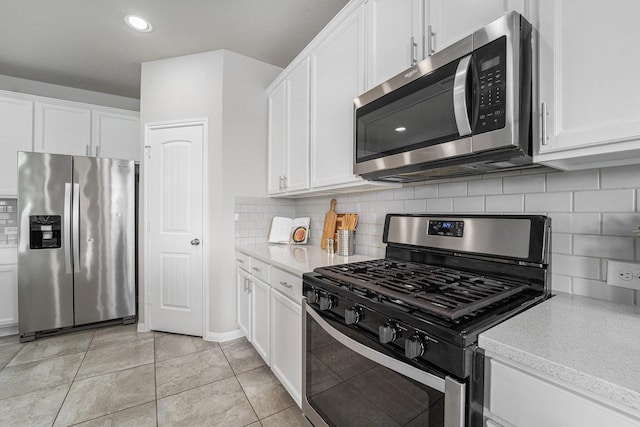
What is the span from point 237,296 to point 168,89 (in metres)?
2.11

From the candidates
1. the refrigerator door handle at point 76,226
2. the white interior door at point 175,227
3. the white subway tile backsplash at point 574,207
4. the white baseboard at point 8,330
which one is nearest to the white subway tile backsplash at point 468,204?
the white subway tile backsplash at point 574,207

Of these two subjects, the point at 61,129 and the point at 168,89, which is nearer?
the point at 168,89

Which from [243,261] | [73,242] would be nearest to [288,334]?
[243,261]

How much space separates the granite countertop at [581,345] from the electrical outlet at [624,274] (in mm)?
91

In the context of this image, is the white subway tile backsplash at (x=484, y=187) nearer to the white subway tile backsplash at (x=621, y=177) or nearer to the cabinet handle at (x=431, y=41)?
the white subway tile backsplash at (x=621, y=177)

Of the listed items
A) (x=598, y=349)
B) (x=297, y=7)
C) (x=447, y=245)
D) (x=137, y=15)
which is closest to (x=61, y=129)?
(x=137, y=15)

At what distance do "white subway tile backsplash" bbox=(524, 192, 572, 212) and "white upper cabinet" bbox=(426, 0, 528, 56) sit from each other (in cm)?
66

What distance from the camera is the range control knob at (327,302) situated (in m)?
1.20

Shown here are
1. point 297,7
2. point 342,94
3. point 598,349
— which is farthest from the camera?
point 297,7

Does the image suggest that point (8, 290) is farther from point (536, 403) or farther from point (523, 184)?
point (523, 184)

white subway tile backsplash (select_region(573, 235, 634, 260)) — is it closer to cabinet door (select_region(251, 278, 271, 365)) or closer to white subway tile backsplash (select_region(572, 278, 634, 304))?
white subway tile backsplash (select_region(572, 278, 634, 304))

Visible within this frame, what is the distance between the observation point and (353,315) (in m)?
1.05

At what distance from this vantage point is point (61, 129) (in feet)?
9.86

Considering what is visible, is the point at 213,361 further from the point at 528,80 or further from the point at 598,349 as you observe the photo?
the point at 528,80
